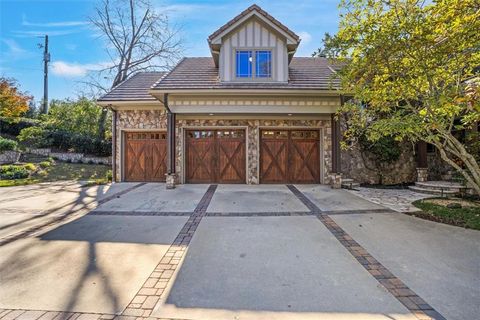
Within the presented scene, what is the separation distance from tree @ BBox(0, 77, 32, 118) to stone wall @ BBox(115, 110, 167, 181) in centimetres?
988

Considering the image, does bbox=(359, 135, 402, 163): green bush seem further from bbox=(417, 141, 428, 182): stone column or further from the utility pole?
→ the utility pole

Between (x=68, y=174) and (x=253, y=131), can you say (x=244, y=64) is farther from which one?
(x=68, y=174)

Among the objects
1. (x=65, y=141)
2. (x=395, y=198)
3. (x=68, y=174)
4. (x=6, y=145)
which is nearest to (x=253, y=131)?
(x=395, y=198)

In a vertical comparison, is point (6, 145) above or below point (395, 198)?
above

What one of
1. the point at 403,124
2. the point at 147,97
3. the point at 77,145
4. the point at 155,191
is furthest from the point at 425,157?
the point at 77,145

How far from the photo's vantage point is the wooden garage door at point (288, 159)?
9773 mm

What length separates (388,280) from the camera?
290 cm

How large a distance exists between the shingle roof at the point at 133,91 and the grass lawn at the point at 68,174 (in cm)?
370

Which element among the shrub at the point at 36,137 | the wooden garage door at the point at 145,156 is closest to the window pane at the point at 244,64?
the wooden garage door at the point at 145,156

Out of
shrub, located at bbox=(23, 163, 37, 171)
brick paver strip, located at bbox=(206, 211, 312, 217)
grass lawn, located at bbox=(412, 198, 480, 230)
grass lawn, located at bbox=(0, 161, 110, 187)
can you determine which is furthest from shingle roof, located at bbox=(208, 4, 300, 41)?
shrub, located at bbox=(23, 163, 37, 171)

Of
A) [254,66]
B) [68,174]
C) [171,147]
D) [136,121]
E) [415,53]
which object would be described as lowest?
[68,174]

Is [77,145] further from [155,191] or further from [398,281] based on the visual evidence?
[398,281]

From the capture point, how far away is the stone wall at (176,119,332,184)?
31.6 feet

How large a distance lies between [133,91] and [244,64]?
510 centimetres
